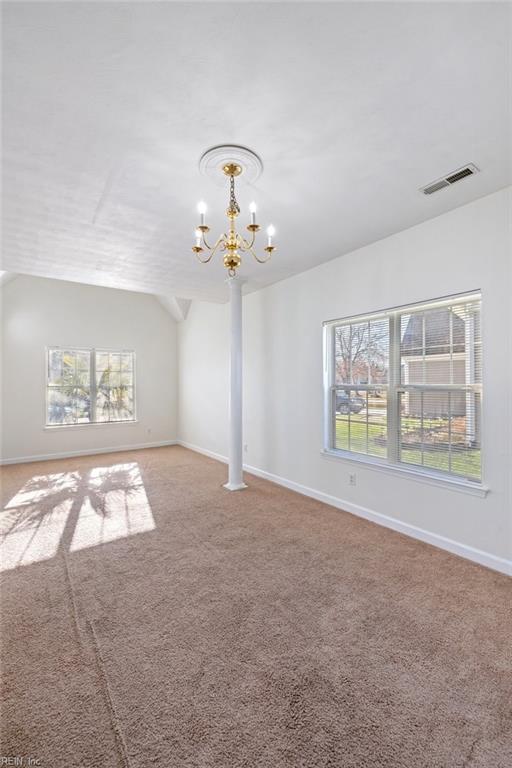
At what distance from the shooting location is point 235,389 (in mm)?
4590

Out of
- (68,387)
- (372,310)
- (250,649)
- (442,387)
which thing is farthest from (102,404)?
(442,387)

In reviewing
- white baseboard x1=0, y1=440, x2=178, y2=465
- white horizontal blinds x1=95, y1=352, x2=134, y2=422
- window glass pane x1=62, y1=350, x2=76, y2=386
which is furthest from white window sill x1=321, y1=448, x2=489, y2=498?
window glass pane x1=62, y1=350, x2=76, y2=386

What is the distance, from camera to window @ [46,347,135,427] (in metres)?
6.48

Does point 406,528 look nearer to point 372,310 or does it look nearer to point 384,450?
point 384,450

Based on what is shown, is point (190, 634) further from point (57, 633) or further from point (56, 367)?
point (56, 367)

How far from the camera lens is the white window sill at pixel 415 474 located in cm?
265

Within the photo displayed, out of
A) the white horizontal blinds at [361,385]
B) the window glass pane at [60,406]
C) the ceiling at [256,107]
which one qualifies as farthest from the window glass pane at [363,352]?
the window glass pane at [60,406]

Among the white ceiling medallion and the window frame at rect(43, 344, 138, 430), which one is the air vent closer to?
the white ceiling medallion

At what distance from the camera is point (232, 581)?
2.40 metres

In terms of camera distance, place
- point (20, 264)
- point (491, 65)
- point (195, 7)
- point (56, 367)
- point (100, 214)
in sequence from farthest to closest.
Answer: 1. point (56, 367)
2. point (20, 264)
3. point (100, 214)
4. point (491, 65)
5. point (195, 7)

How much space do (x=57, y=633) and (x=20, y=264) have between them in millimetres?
3732

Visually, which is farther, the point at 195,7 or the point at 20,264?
the point at 20,264

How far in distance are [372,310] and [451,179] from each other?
1.31 m

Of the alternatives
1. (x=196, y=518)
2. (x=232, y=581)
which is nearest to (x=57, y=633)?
(x=232, y=581)
